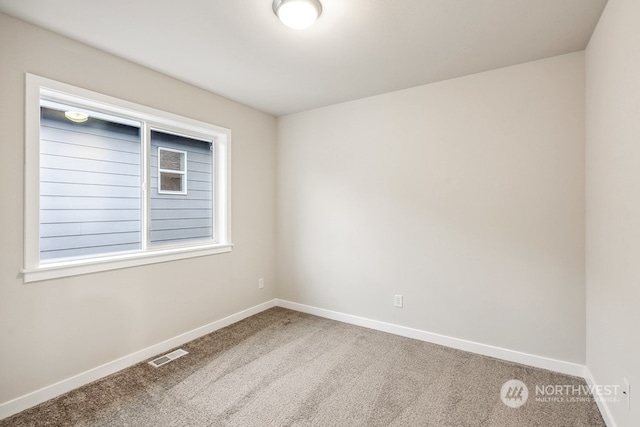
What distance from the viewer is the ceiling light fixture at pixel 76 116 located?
232 centimetres

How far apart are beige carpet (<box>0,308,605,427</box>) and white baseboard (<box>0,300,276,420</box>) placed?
6 centimetres

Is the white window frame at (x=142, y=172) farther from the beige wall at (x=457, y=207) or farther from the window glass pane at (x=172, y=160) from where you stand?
the beige wall at (x=457, y=207)

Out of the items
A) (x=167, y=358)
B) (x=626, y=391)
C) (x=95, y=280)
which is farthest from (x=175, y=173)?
(x=626, y=391)

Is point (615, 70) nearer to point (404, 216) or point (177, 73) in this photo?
point (404, 216)

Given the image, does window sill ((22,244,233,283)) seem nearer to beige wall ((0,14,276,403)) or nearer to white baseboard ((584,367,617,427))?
beige wall ((0,14,276,403))

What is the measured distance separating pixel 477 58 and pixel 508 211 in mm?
1271

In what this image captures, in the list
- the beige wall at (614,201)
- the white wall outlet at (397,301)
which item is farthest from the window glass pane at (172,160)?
the beige wall at (614,201)

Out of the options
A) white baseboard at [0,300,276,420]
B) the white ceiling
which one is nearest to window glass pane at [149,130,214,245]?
the white ceiling

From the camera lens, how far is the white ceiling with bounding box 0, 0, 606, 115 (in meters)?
1.81

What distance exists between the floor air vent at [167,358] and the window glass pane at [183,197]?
1005 mm

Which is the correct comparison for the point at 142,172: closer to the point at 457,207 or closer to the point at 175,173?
the point at 175,173

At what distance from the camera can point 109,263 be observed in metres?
2.37

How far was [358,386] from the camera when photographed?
7.25 feet

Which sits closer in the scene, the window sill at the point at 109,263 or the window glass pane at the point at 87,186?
the window sill at the point at 109,263
